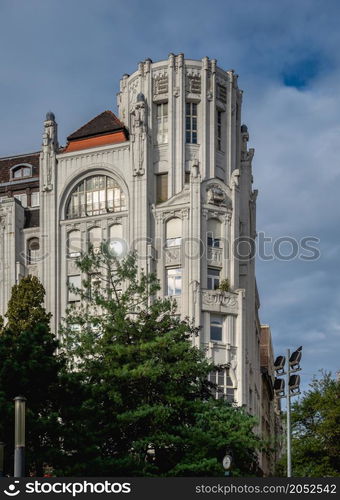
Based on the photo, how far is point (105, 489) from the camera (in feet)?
74.1

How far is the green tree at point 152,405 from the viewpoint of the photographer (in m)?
40.2

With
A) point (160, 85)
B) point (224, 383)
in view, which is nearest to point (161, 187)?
point (160, 85)

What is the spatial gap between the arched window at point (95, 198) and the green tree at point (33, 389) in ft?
101

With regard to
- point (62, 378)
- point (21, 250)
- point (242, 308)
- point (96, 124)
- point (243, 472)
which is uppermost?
point (96, 124)

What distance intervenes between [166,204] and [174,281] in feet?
17.9

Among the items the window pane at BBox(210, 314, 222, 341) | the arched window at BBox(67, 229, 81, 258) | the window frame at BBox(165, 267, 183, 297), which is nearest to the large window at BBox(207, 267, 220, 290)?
the window frame at BBox(165, 267, 183, 297)

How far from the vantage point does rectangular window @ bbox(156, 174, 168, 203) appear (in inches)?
2741

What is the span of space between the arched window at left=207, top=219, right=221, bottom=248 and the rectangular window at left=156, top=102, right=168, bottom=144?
697cm

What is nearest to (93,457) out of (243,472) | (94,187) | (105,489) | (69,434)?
(69,434)

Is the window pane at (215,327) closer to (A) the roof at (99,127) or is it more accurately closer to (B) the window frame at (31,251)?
(B) the window frame at (31,251)

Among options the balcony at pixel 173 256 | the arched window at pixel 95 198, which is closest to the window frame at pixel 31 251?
the arched window at pixel 95 198

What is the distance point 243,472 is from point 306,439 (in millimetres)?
26393

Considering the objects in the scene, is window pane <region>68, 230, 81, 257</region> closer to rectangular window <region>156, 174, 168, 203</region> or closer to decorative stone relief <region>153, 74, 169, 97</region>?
rectangular window <region>156, 174, 168, 203</region>

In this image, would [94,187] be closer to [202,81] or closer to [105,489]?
[202,81]
